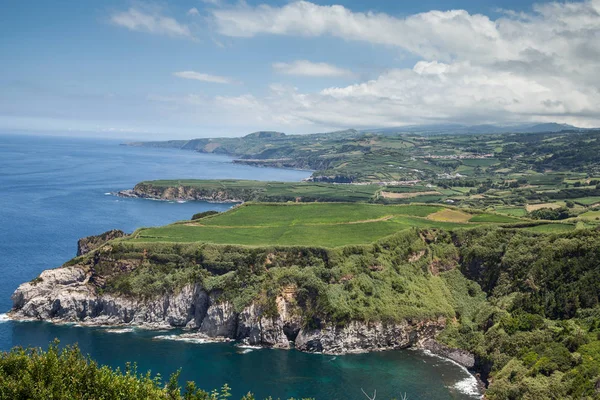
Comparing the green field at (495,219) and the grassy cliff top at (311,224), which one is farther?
the green field at (495,219)

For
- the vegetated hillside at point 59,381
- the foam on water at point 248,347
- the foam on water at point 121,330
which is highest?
the vegetated hillside at point 59,381

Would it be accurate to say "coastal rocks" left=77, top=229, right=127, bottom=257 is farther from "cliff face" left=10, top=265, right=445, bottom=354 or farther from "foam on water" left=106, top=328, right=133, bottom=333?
"foam on water" left=106, top=328, right=133, bottom=333

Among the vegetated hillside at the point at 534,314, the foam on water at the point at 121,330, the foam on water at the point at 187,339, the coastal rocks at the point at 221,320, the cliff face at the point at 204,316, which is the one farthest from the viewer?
the foam on water at the point at 121,330

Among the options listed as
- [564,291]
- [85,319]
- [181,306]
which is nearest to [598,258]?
[564,291]

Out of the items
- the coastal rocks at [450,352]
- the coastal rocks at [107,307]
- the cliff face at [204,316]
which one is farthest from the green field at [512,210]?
the coastal rocks at [107,307]

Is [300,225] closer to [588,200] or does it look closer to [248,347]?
[248,347]

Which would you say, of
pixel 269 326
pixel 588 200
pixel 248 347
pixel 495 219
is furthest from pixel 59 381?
pixel 588 200

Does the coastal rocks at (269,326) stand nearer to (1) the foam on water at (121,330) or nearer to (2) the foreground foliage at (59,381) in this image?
(1) the foam on water at (121,330)

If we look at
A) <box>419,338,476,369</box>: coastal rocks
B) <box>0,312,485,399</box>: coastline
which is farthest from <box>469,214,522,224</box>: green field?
<box>0,312,485,399</box>: coastline
